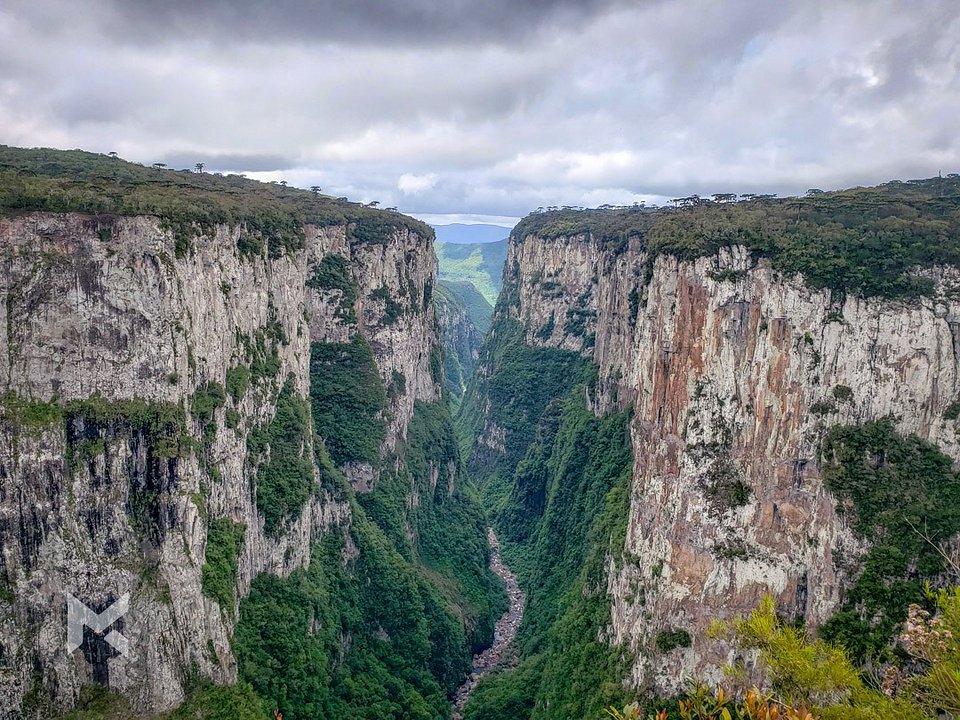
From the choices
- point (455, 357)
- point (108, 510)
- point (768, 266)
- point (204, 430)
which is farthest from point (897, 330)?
point (455, 357)

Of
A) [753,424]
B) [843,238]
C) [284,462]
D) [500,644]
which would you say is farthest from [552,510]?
[843,238]

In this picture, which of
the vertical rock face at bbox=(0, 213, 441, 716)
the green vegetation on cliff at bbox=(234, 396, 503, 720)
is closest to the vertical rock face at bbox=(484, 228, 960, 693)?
the green vegetation on cliff at bbox=(234, 396, 503, 720)

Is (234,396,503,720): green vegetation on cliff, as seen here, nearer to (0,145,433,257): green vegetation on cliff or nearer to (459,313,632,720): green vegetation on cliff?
(459,313,632,720): green vegetation on cliff

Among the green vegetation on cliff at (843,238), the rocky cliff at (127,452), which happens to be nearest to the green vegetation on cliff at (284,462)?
the rocky cliff at (127,452)

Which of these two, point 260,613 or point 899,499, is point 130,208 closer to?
point 260,613

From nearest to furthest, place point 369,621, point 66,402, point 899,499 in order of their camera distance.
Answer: point 66,402 < point 899,499 < point 369,621
